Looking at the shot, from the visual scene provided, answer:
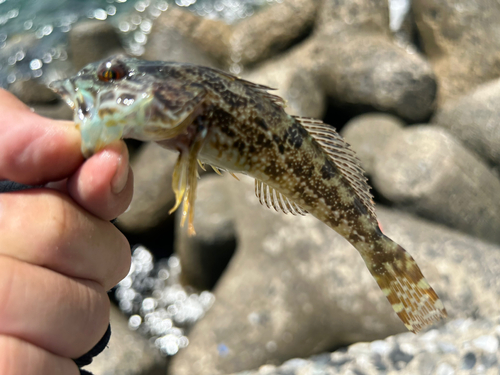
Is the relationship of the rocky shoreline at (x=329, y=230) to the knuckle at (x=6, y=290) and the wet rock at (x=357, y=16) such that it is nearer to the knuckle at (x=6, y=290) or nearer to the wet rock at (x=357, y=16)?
the wet rock at (x=357, y=16)

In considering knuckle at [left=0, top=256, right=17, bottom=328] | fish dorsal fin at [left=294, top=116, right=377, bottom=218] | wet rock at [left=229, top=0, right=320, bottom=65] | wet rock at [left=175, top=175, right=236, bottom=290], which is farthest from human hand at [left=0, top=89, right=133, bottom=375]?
wet rock at [left=229, top=0, right=320, bottom=65]

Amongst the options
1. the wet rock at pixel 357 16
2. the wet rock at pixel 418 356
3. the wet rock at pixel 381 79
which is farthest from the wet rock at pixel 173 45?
the wet rock at pixel 418 356

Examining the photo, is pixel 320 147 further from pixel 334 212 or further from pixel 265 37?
pixel 265 37

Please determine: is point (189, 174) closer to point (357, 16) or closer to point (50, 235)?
point (50, 235)

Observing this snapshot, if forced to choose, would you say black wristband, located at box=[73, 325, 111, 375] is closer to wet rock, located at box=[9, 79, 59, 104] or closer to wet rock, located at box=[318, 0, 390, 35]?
wet rock, located at box=[318, 0, 390, 35]

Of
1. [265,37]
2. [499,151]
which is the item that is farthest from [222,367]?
[265,37]

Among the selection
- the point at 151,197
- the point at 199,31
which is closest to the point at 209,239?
the point at 151,197
